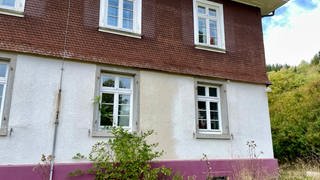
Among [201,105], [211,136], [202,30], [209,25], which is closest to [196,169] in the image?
[211,136]

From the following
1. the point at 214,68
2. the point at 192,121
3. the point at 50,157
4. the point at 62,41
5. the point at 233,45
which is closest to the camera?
the point at 50,157

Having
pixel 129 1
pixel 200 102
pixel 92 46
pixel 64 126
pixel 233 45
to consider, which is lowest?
pixel 64 126

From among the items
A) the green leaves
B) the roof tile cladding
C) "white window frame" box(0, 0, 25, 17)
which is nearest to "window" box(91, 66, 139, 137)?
the roof tile cladding

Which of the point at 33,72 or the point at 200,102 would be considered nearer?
the point at 33,72

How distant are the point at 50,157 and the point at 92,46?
321 cm

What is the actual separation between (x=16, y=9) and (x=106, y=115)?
3.66m

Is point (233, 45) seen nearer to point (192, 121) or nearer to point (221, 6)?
point (221, 6)

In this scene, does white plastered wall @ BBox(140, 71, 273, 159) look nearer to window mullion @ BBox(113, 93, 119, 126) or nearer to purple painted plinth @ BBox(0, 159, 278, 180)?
purple painted plinth @ BBox(0, 159, 278, 180)

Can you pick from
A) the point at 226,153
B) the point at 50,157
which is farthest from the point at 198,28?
the point at 50,157

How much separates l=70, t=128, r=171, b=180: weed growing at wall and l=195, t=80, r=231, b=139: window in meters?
2.27

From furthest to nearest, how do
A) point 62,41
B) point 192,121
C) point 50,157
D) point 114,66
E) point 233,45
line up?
point 233,45 < point 192,121 < point 114,66 < point 62,41 < point 50,157

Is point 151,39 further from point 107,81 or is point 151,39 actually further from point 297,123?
point 297,123

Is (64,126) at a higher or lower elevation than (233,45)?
lower

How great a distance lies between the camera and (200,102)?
9.25 metres
